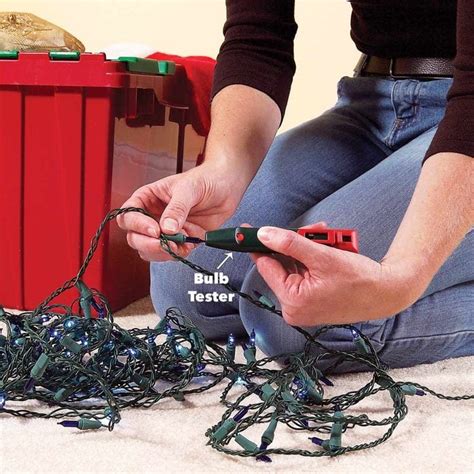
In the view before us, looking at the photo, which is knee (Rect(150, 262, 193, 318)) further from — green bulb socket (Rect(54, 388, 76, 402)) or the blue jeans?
green bulb socket (Rect(54, 388, 76, 402))

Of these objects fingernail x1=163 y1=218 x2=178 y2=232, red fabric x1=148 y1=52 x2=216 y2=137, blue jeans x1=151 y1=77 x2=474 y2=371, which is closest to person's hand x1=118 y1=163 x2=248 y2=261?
fingernail x1=163 y1=218 x2=178 y2=232

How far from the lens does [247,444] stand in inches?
25.2

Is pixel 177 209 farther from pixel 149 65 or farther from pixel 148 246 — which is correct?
pixel 149 65

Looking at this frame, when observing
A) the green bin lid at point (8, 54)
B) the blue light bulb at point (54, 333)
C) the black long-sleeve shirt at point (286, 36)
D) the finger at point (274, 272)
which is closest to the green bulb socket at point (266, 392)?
the finger at point (274, 272)

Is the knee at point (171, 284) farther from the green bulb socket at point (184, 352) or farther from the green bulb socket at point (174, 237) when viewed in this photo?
the green bulb socket at point (174, 237)

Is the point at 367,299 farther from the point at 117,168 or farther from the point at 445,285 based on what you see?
the point at 117,168

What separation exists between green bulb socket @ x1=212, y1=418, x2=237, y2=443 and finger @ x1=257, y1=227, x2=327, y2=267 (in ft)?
0.53

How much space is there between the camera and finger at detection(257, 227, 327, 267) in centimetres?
60

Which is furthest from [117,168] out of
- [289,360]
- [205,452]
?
[205,452]

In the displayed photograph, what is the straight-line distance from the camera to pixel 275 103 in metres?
0.98

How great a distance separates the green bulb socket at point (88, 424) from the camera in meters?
0.67

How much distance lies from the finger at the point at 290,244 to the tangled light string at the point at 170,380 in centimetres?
13

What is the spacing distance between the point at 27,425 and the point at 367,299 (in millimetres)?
329

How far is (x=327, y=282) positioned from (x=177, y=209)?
177 mm
